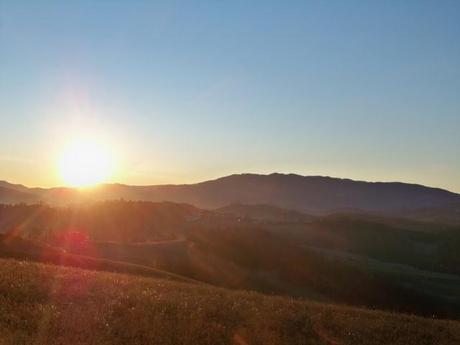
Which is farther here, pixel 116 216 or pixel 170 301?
pixel 116 216

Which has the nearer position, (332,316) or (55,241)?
(332,316)

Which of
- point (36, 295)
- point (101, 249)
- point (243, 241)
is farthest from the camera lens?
point (243, 241)

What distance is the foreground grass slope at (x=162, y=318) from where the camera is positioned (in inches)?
463

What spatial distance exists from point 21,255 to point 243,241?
34.1m

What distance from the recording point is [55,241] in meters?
60.4

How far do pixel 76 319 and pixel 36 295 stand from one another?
3.24 meters

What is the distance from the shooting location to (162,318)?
1359 cm

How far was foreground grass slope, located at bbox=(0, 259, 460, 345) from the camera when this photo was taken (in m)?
11.8

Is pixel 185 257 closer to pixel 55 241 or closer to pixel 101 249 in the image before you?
pixel 101 249

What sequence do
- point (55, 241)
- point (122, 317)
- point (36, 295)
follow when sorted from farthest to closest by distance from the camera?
1. point (55, 241)
2. point (36, 295)
3. point (122, 317)

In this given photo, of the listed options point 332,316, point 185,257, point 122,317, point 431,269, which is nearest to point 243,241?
point 185,257

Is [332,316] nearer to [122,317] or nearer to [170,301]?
[170,301]

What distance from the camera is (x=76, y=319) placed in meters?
12.6

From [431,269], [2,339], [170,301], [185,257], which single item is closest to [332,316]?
[170,301]
